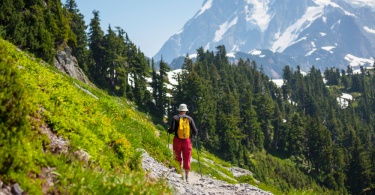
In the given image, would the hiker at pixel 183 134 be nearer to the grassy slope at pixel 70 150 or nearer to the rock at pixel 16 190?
the grassy slope at pixel 70 150

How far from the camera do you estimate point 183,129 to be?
13531 mm

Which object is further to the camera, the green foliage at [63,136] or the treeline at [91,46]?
the treeline at [91,46]

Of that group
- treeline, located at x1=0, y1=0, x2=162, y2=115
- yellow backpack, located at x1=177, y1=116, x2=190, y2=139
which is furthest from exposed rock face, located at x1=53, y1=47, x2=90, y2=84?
yellow backpack, located at x1=177, y1=116, x2=190, y2=139

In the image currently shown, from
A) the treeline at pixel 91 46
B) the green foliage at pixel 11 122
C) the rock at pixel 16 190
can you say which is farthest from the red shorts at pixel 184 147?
the treeline at pixel 91 46

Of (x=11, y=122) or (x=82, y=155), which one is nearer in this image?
(x=11, y=122)

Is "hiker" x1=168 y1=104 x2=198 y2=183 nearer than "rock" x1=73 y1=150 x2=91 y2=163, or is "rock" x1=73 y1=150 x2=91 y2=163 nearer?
"rock" x1=73 y1=150 x2=91 y2=163

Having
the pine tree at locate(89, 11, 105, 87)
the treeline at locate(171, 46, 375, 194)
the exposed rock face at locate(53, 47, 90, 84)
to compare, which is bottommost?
the treeline at locate(171, 46, 375, 194)

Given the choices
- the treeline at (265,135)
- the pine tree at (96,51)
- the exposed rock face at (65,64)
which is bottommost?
the treeline at (265,135)

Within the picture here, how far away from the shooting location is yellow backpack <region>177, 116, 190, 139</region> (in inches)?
533

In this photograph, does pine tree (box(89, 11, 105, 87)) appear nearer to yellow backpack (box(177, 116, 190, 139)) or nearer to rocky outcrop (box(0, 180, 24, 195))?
yellow backpack (box(177, 116, 190, 139))

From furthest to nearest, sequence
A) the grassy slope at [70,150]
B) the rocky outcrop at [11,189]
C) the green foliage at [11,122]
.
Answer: the grassy slope at [70,150], the green foliage at [11,122], the rocky outcrop at [11,189]

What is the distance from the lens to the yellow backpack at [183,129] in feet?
44.4

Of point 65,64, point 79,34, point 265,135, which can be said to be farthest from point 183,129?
point 265,135

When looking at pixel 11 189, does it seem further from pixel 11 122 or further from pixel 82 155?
pixel 82 155
